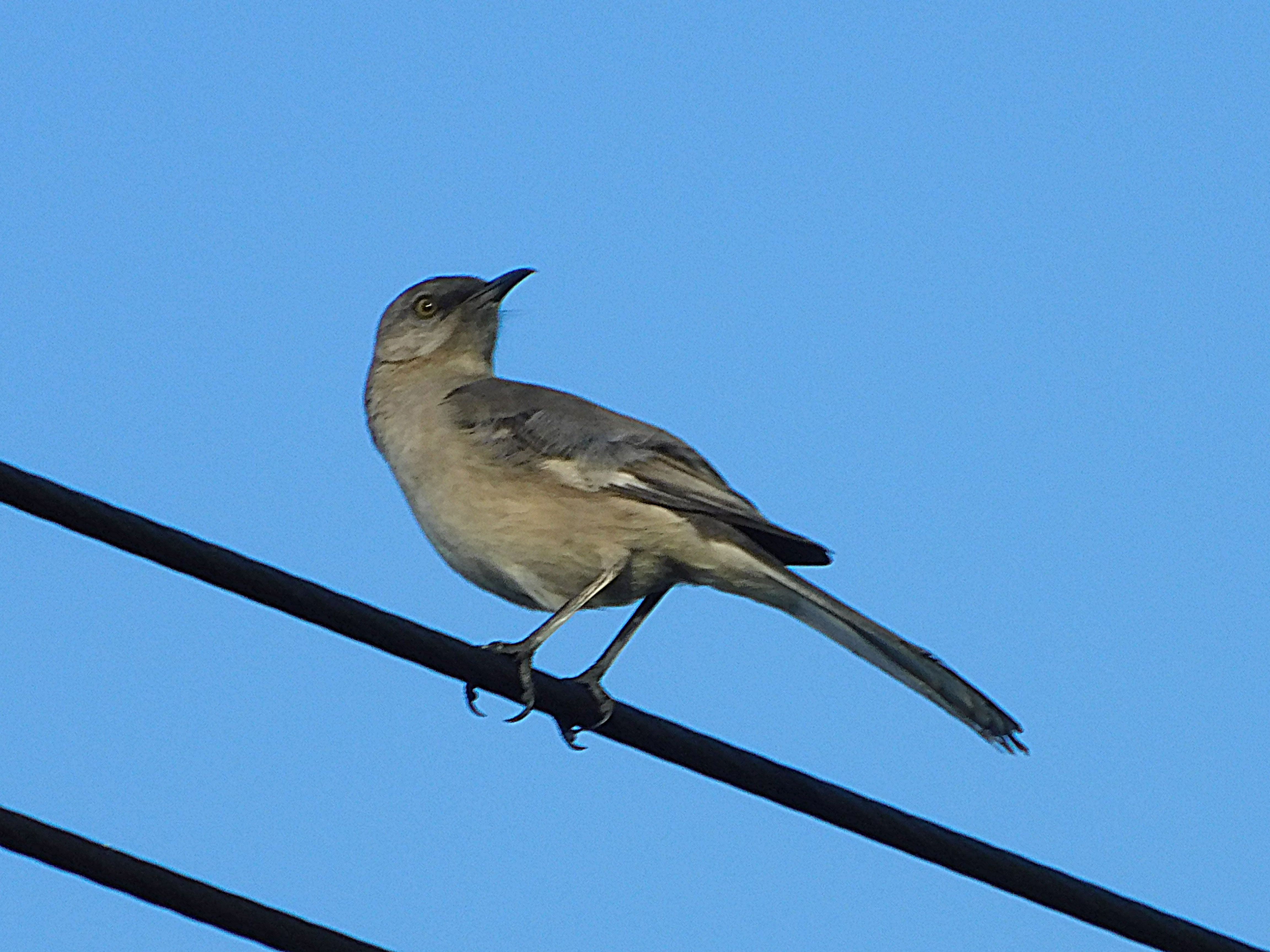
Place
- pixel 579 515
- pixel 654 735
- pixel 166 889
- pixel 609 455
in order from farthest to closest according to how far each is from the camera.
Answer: pixel 609 455, pixel 579 515, pixel 654 735, pixel 166 889

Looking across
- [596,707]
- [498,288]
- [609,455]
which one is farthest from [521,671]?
[498,288]

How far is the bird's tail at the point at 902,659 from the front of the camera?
6.05m

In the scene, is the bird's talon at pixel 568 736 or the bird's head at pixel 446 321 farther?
the bird's head at pixel 446 321

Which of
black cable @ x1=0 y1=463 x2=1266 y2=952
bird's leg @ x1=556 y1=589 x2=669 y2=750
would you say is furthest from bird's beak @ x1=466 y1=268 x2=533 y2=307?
black cable @ x1=0 y1=463 x2=1266 y2=952

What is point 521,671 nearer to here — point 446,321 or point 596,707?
point 596,707

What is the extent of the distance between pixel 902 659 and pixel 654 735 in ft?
5.42

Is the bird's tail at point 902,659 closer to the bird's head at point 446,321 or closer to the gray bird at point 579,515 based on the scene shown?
the gray bird at point 579,515

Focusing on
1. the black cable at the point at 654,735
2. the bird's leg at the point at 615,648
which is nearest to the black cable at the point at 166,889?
the black cable at the point at 654,735

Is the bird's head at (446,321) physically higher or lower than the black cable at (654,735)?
higher

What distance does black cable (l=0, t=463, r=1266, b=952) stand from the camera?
155 inches

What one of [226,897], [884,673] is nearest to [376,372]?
[884,673]

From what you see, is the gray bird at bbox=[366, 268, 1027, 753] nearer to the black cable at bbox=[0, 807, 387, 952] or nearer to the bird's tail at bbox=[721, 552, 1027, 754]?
the bird's tail at bbox=[721, 552, 1027, 754]

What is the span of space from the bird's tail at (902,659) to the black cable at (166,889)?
274cm

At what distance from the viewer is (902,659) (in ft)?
20.6
